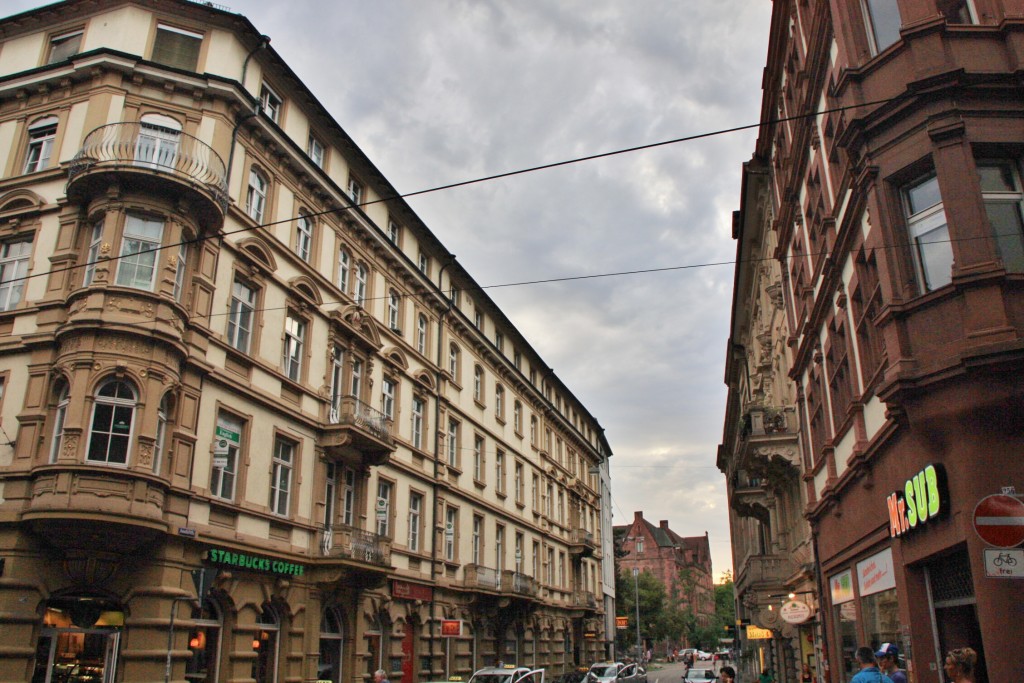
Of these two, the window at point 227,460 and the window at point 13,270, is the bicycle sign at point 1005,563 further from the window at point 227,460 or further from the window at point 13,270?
the window at point 13,270

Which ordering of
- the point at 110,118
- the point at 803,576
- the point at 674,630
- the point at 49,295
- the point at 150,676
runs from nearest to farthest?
the point at 150,676 → the point at 49,295 → the point at 110,118 → the point at 803,576 → the point at 674,630

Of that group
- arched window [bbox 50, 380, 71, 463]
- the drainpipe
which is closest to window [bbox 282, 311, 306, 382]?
arched window [bbox 50, 380, 71, 463]

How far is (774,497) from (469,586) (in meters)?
12.5

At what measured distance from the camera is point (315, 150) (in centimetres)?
2470

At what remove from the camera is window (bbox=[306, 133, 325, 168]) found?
A: 79.5ft

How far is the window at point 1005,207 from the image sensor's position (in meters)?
10.6

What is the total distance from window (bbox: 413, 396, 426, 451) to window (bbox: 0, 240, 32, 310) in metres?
14.2

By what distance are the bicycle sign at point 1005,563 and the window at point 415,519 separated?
901 inches

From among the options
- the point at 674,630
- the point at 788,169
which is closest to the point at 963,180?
the point at 788,169

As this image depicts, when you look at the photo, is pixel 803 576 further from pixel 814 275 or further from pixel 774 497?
pixel 814 275

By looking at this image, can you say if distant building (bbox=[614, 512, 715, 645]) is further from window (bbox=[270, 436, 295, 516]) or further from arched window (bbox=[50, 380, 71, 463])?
arched window (bbox=[50, 380, 71, 463])

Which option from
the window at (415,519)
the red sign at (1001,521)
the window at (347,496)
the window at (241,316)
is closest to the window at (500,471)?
the window at (415,519)

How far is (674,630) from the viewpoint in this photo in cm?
9231

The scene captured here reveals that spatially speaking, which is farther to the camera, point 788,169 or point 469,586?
point 469,586
